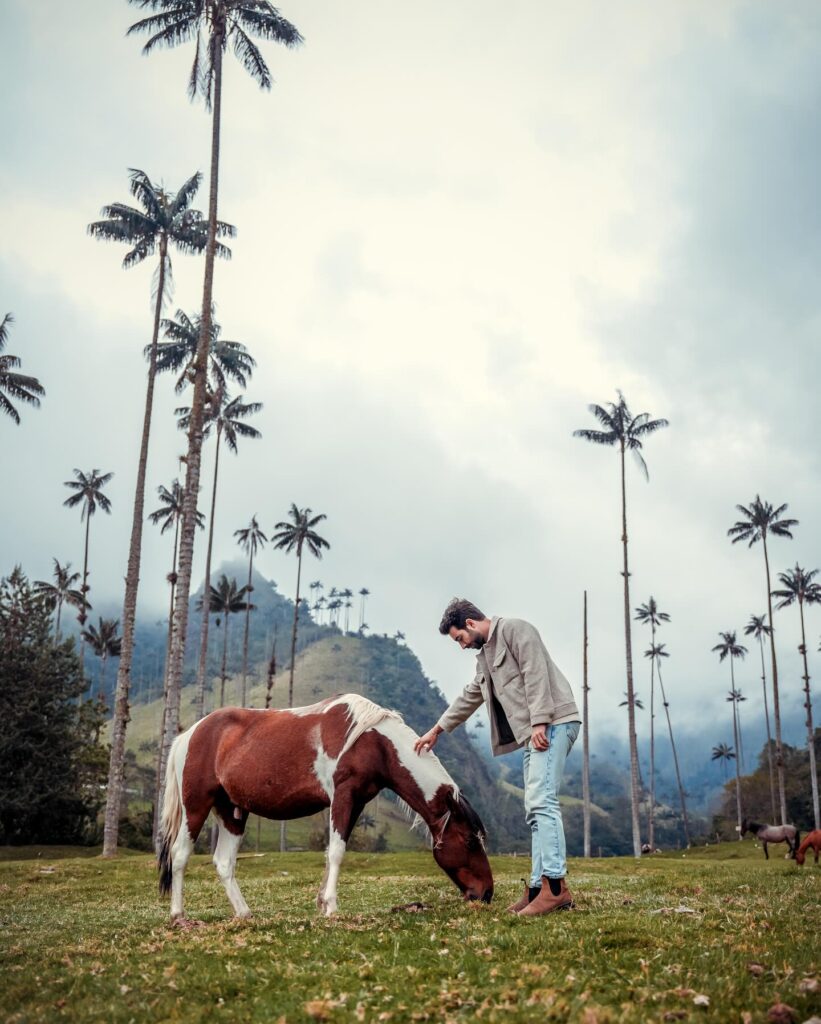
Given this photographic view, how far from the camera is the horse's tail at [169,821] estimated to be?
9.75 m

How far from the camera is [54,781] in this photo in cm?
4272

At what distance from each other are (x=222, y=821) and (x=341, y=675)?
167838mm

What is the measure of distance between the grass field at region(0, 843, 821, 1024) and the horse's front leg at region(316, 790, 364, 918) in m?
0.50

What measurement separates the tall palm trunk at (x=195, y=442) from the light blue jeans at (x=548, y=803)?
19.0m

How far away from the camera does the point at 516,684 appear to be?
28.0 ft

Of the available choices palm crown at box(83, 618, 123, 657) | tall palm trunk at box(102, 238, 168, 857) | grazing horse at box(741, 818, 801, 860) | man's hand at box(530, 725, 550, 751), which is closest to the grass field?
man's hand at box(530, 725, 550, 751)

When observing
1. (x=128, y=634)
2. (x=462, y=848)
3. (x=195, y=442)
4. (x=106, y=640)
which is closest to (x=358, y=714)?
(x=462, y=848)

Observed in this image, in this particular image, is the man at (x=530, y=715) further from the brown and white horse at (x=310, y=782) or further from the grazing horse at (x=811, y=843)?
the grazing horse at (x=811, y=843)

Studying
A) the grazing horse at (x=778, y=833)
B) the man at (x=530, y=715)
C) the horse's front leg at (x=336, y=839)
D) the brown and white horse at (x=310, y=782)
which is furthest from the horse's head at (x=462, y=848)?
the grazing horse at (x=778, y=833)

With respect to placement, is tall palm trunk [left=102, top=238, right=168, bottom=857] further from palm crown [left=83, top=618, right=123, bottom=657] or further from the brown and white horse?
palm crown [left=83, top=618, right=123, bottom=657]

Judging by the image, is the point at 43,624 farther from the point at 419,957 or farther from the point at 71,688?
the point at 419,957

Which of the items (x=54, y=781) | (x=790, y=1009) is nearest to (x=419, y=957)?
(x=790, y=1009)

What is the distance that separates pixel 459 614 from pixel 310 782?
8.20ft

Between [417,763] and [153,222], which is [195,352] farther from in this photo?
[417,763]
